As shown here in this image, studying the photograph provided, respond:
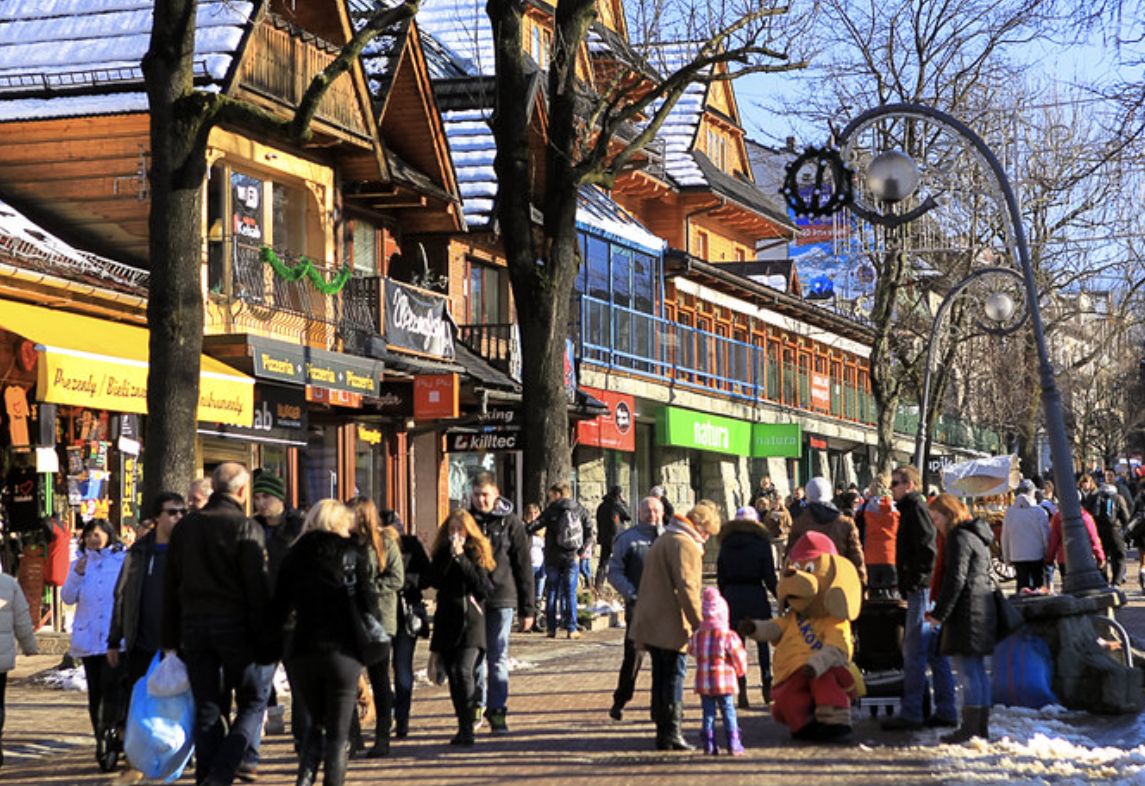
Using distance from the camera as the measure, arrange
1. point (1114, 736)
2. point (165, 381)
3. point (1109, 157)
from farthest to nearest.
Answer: point (165, 381)
point (1109, 157)
point (1114, 736)

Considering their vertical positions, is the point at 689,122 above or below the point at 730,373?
above

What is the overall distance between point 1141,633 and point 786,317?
108 ft

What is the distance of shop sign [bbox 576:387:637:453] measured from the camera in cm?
3609

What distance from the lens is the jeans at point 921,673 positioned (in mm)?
13375

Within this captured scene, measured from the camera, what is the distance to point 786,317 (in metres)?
53.7

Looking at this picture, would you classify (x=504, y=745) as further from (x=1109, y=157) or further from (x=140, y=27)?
(x=140, y=27)

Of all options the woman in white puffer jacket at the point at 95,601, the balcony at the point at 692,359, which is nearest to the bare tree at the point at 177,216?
the woman in white puffer jacket at the point at 95,601

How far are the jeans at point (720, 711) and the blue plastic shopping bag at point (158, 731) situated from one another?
10.8 ft

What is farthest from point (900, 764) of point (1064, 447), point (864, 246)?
point (864, 246)

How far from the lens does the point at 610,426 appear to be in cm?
3688

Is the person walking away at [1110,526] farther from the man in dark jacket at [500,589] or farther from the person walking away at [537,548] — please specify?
the man in dark jacket at [500,589]

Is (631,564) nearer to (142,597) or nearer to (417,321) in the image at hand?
(142,597)

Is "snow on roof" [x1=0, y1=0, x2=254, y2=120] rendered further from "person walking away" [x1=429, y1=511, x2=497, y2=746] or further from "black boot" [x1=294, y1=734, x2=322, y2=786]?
"black boot" [x1=294, y1=734, x2=322, y2=786]

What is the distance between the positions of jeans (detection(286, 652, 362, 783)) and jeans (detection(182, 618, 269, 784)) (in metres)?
0.42
